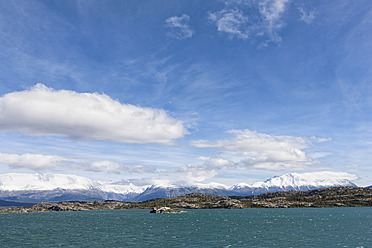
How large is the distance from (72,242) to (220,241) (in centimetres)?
5986

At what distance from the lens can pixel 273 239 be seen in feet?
385

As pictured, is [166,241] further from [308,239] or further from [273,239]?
[308,239]

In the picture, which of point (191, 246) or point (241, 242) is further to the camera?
point (241, 242)

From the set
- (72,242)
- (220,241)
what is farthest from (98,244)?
(220,241)

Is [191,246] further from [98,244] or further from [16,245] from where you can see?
[16,245]

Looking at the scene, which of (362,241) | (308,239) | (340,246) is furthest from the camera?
(308,239)

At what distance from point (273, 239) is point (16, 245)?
335 feet

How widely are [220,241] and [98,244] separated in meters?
47.4

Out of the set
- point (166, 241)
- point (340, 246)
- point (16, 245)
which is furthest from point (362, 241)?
point (16, 245)

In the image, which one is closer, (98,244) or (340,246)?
(340,246)

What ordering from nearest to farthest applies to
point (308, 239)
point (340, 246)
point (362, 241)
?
point (340, 246) → point (362, 241) → point (308, 239)

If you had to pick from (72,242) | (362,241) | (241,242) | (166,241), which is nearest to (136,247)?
(166,241)

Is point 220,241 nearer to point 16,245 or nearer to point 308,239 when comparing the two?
point 308,239

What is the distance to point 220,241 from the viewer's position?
114m
